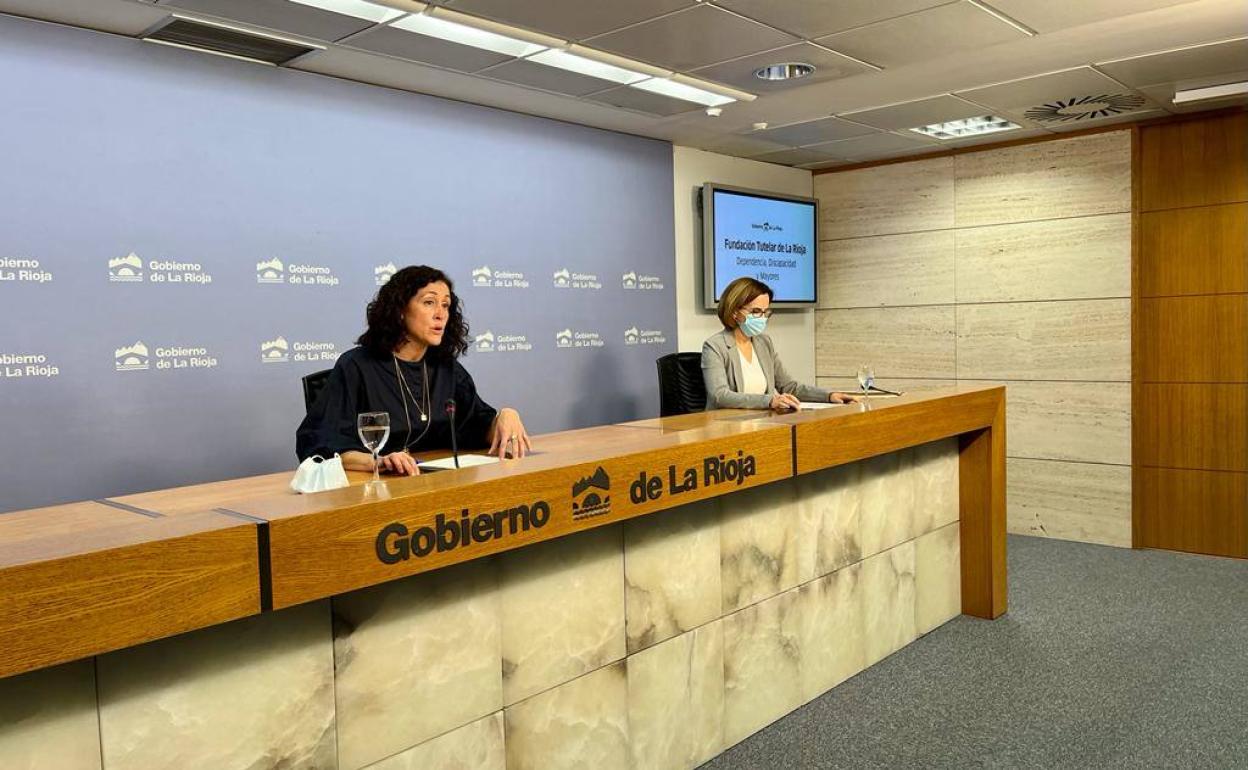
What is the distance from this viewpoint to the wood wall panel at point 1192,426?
5.55 metres

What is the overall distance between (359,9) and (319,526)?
2345mm

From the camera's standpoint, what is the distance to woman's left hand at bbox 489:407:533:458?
9.59ft

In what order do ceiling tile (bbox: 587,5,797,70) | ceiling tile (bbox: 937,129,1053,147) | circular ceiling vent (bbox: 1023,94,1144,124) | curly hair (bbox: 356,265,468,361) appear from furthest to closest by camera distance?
ceiling tile (bbox: 937,129,1053,147) → circular ceiling vent (bbox: 1023,94,1144,124) → ceiling tile (bbox: 587,5,797,70) → curly hair (bbox: 356,265,468,361)

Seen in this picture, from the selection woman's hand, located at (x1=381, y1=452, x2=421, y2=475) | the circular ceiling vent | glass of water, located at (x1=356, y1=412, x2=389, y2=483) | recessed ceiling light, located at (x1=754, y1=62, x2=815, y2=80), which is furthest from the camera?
the circular ceiling vent

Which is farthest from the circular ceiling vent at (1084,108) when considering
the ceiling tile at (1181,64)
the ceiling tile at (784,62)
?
the ceiling tile at (784,62)

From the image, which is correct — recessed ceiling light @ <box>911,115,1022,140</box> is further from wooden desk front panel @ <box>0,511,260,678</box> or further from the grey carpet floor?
wooden desk front panel @ <box>0,511,260,678</box>

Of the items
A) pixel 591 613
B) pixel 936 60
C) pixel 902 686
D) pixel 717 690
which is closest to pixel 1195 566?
pixel 902 686

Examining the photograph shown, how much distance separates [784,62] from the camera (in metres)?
4.30

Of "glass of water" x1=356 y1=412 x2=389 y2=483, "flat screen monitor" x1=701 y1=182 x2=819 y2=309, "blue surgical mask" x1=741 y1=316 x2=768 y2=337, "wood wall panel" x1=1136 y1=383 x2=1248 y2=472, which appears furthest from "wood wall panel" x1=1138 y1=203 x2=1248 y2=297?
"glass of water" x1=356 y1=412 x2=389 y2=483

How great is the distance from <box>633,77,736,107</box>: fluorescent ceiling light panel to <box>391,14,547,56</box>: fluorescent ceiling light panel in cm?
77

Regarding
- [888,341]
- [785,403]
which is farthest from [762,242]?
[785,403]

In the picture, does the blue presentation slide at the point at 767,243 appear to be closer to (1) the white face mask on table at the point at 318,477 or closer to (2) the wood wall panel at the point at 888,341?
(2) the wood wall panel at the point at 888,341

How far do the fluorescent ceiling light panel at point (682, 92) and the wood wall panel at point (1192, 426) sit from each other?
127 inches

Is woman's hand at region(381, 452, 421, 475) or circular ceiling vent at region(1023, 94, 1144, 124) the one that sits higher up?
circular ceiling vent at region(1023, 94, 1144, 124)
